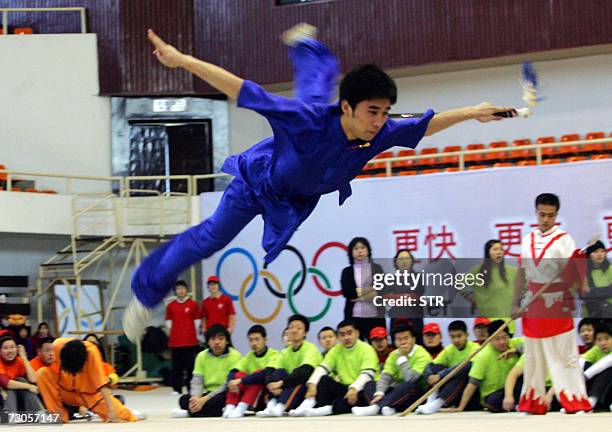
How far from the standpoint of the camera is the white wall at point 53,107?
16.4 metres

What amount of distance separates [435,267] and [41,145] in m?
8.66

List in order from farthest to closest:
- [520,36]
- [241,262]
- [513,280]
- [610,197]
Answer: [520,36], [241,262], [610,197], [513,280]

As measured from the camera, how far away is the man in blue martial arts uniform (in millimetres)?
4930

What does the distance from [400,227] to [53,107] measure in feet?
23.6

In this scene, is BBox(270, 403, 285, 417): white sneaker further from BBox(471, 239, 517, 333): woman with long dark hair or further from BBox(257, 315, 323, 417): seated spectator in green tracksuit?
BBox(471, 239, 517, 333): woman with long dark hair

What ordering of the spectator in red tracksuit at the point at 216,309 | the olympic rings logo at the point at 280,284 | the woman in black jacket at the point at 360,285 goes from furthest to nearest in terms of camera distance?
the olympic rings logo at the point at 280,284, the spectator in red tracksuit at the point at 216,309, the woman in black jacket at the point at 360,285

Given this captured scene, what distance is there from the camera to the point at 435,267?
1006 centimetres

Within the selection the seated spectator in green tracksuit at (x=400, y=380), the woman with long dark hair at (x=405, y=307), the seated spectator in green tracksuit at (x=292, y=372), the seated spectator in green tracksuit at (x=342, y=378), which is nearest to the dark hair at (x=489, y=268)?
the woman with long dark hair at (x=405, y=307)

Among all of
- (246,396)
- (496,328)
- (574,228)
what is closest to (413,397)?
(496,328)

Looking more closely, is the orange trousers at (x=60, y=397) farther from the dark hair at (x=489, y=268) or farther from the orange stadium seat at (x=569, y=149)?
the orange stadium seat at (x=569, y=149)

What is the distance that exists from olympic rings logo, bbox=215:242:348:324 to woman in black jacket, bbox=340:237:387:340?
252cm

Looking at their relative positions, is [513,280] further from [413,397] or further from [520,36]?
[520,36]

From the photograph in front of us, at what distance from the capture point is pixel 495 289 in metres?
8.29

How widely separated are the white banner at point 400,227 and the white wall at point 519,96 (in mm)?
3096
